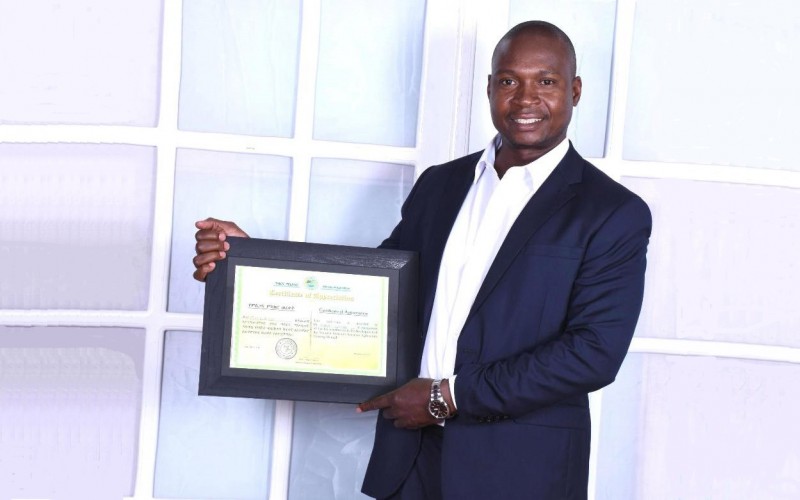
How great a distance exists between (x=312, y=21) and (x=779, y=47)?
123cm

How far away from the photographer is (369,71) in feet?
8.57

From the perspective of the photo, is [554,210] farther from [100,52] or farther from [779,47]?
[100,52]

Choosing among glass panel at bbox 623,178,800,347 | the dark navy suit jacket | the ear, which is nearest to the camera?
the dark navy suit jacket

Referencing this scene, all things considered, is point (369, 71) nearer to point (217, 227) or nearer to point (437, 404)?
point (217, 227)

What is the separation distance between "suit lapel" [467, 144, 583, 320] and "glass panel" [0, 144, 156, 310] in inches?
41.6

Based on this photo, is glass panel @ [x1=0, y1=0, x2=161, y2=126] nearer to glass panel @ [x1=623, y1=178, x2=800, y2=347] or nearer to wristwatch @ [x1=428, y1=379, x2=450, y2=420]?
wristwatch @ [x1=428, y1=379, x2=450, y2=420]

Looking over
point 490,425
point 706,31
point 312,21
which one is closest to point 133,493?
point 490,425

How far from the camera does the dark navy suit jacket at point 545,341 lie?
1900 millimetres

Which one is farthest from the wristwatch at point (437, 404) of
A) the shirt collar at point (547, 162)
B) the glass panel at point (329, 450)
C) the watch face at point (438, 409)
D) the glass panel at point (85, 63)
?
the glass panel at point (85, 63)

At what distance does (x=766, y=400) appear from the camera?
2570mm

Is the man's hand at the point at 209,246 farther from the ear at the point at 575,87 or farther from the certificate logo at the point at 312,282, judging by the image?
the ear at the point at 575,87

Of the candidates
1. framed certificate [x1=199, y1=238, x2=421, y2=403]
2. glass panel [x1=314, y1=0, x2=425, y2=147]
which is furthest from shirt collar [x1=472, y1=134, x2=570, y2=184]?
glass panel [x1=314, y1=0, x2=425, y2=147]

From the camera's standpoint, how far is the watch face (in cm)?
193

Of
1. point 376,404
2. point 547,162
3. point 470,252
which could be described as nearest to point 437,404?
point 376,404
